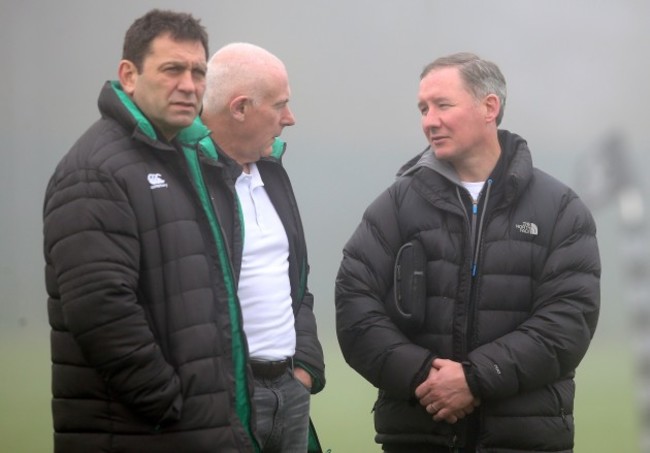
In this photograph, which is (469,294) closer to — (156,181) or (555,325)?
(555,325)

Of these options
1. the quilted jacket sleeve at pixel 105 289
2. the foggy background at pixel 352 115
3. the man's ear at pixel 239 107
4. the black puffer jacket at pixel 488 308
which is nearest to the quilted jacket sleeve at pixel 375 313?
the black puffer jacket at pixel 488 308

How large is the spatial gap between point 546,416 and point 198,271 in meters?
0.97

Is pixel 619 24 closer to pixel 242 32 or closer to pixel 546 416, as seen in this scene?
pixel 242 32

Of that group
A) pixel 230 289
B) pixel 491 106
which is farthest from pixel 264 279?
pixel 491 106

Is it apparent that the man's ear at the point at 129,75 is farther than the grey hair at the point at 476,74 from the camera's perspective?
No

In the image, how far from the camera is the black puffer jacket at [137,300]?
225 cm

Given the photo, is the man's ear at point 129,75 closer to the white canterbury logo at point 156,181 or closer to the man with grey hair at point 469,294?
the white canterbury logo at point 156,181

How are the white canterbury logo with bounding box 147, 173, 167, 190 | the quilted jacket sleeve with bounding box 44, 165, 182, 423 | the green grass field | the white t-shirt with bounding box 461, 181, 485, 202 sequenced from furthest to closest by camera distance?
1. the green grass field
2. the white t-shirt with bounding box 461, 181, 485, 202
3. the white canterbury logo with bounding box 147, 173, 167, 190
4. the quilted jacket sleeve with bounding box 44, 165, 182, 423

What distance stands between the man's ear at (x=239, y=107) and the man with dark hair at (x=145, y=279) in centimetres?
28

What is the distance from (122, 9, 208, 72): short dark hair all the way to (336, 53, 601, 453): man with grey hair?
2.50 feet

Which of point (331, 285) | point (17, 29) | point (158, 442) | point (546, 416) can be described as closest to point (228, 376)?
point (158, 442)

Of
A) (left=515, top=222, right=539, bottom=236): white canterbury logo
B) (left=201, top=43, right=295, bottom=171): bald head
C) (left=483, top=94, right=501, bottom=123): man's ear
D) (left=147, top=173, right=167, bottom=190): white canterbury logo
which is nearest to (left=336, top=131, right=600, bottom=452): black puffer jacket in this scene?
(left=515, top=222, right=539, bottom=236): white canterbury logo

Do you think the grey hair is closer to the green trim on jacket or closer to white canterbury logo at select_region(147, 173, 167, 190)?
the green trim on jacket

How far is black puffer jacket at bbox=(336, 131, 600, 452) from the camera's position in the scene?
2855 mm
